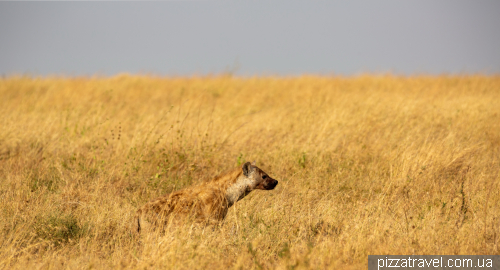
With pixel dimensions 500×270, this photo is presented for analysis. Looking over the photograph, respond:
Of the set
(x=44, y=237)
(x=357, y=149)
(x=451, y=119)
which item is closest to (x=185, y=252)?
(x=44, y=237)

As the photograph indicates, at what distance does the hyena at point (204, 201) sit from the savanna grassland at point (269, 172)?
0.20 metres

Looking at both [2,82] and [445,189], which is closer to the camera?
[445,189]

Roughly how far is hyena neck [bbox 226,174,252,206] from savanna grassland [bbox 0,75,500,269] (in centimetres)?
14

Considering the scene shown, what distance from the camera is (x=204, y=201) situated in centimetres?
607

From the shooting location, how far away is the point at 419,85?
51.1 feet

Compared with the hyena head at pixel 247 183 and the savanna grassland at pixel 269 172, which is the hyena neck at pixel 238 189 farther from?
the savanna grassland at pixel 269 172

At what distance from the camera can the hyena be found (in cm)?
568

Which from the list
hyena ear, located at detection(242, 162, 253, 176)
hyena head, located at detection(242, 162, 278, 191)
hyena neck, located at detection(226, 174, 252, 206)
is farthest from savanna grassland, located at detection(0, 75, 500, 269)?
hyena ear, located at detection(242, 162, 253, 176)

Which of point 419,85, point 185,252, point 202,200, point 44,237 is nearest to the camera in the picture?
point 185,252

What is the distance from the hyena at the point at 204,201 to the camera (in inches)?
224

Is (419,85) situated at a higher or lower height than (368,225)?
higher

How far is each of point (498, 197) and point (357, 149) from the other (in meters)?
2.69

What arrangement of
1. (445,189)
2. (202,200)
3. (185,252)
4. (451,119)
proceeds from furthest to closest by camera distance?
(451,119) < (445,189) < (202,200) < (185,252)

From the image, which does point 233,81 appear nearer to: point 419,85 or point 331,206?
point 419,85
